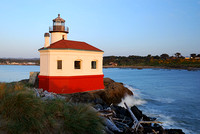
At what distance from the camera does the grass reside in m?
4.92

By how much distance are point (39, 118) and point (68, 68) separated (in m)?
9.92

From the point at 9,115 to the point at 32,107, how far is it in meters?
0.62

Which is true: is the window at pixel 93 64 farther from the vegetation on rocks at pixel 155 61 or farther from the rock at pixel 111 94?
the vegetation on rocks at pixel 155 61

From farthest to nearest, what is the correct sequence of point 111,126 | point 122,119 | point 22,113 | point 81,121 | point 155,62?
point 155,62
point 122,119
point 111,126
point 81,121
point 22,113

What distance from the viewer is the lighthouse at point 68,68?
14875 mm

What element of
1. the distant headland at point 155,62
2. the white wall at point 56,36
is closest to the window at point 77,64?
the white wall at point 56,36

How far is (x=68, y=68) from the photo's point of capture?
49.1 ft

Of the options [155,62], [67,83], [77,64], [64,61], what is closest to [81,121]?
[67,83]

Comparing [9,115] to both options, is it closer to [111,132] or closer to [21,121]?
[21,121]

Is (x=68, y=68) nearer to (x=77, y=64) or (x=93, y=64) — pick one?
(x=77, y=64)

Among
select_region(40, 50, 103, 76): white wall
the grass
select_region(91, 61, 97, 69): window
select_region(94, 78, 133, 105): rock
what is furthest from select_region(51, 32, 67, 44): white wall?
the grass

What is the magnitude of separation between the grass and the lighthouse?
28.4 ft

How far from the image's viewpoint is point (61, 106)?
6.05 meters

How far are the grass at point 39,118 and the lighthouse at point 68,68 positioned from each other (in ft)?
28.4
